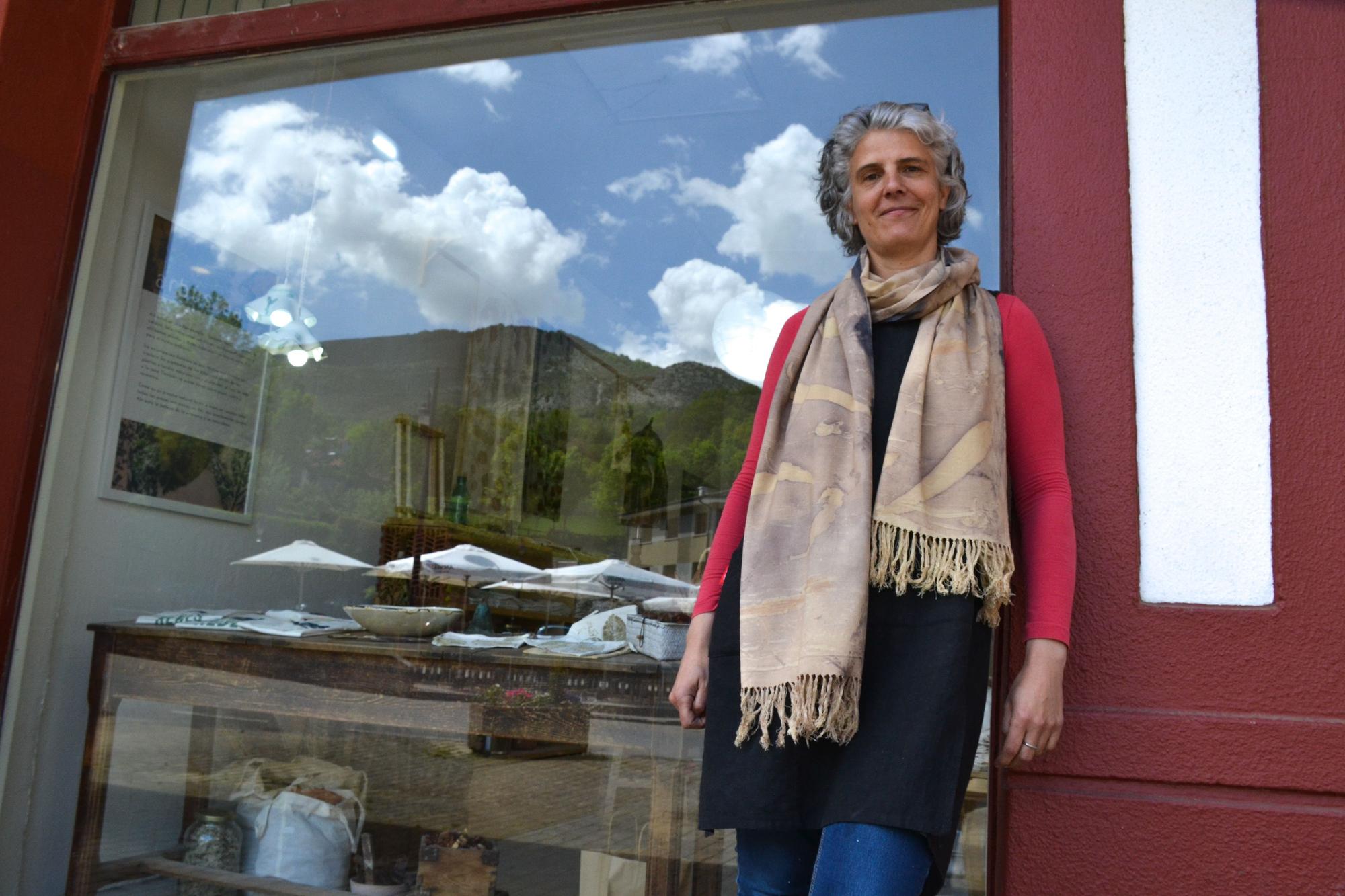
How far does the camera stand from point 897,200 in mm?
1894

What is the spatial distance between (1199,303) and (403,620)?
257 centimetres

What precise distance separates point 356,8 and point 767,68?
1.66m

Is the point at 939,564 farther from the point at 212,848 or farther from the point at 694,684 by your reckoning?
the point at 212,848

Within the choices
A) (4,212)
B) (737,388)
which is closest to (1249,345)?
(4,212)

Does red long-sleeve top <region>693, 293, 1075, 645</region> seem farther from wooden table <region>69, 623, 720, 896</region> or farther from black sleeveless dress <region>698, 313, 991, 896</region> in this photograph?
wooden table <region>69, 623, 720, 896</region>

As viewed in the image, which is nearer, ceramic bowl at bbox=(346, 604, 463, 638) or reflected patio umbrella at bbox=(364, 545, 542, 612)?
ceramic bowl at bbox=(346, 604, 463, 638)

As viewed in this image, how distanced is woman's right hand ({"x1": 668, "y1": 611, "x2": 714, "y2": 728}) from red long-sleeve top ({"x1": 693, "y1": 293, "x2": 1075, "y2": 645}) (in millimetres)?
73

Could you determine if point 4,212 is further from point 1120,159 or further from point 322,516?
point 1120,159

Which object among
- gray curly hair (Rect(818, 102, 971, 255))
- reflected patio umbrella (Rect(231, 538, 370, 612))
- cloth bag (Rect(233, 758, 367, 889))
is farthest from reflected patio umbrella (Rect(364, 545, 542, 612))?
gray curly hair (Rect(818, 102, 971, 255))

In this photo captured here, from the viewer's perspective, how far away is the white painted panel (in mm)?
1808

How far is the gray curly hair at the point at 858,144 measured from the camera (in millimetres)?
1923

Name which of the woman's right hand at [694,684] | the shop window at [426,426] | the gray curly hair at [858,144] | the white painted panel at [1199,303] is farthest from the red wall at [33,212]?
the white painted panel at [1199,303]

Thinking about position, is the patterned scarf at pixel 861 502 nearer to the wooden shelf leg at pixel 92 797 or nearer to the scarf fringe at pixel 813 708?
the scarf fringe at pixel 813 708

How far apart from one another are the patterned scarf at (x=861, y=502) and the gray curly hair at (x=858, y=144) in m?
0.20
